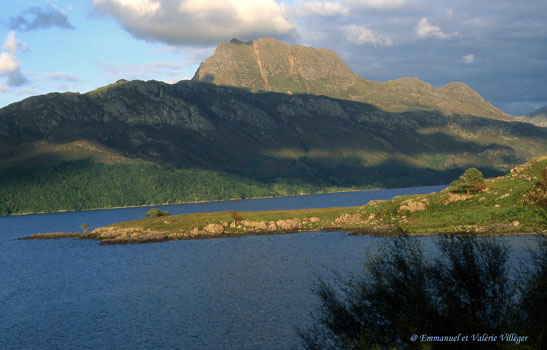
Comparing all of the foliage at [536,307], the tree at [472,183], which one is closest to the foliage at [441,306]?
the foliage at [536,307]

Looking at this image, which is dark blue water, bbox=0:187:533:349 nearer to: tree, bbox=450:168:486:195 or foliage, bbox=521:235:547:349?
foliage, bbox=521:235:547:349

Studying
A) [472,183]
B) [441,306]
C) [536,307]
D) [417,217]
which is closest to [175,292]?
[441,306]

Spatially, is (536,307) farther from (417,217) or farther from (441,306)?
(417,217)

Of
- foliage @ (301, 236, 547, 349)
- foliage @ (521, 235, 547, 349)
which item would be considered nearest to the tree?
foliage @ (301, 236, 547, 349)

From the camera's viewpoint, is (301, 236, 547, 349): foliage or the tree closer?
(301, 236, 547, 349): foliage

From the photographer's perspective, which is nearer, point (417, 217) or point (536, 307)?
point (536, 307)

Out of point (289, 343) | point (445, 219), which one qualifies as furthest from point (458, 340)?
point (445, 219)

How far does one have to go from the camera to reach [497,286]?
1377 inches

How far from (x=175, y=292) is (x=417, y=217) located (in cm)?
6975

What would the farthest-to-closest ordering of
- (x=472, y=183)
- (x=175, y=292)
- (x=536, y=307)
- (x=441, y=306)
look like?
1. (x=472, y=183)
2. (x=175, y=292)
3. (x=441, y=306)
4. (x=536, y=307)

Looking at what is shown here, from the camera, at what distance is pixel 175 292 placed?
78312mm

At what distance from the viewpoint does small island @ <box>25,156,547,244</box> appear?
4203 inches

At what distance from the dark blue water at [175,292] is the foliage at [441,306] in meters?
16.0

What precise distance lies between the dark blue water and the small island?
9.32 metres
